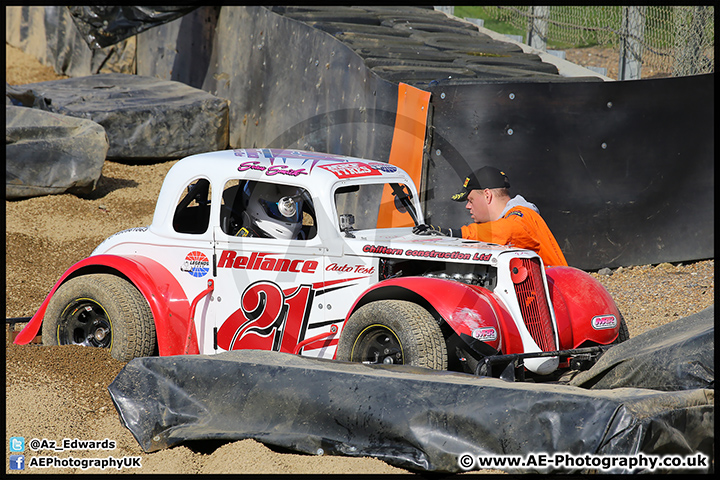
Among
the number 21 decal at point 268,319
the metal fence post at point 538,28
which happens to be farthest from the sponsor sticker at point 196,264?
the metal fence post at point 538,28

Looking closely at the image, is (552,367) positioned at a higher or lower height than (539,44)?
lower

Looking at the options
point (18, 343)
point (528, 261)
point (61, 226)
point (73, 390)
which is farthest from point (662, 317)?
point (61, 226)

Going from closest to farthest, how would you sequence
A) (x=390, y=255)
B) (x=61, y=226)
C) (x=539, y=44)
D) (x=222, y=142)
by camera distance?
(x=390, y=255)
(x=61, y=226)
(x=539, y=44)
(x=222, y=142)

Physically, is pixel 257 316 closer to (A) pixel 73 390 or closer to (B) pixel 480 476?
(A) pixel 73 390

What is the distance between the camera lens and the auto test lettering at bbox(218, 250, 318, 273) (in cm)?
515

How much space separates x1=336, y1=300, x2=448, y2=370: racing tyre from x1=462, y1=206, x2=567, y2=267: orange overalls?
Answer: 1199 millimetres

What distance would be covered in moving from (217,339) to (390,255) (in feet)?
4.82

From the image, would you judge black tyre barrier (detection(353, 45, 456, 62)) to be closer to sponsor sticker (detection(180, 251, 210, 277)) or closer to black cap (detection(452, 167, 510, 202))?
black cap (detection(452, 167, 510, 202))

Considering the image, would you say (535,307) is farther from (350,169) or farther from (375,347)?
(350,169)

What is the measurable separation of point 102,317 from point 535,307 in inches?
127

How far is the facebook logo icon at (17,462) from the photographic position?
388 cm

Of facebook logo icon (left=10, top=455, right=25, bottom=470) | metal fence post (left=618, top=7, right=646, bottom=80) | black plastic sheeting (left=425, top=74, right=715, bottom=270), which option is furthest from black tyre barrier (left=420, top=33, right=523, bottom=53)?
facebook logo icon (left=10, top=455, right=25, bottom=470)

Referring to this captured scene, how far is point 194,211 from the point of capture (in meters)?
6.01

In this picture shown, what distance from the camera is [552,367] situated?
A: 15.2 feet
